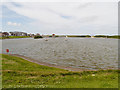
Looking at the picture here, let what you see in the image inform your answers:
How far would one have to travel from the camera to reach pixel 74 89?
809cm

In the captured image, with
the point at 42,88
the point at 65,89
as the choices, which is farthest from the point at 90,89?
the point at 42,88

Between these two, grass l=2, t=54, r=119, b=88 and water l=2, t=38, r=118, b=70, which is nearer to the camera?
grass l=2, t=54, r=119, b=88

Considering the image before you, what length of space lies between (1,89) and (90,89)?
26.9ft

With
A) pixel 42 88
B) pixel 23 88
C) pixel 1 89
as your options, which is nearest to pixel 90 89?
pixel 42 88

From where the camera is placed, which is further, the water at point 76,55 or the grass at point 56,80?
the water at point 76,55

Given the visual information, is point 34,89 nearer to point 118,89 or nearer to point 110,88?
point 110,88

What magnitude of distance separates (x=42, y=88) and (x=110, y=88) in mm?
6400

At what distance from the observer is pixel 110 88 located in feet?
27.1

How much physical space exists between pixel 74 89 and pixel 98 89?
2211mm

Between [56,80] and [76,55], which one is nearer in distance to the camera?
[56,80]

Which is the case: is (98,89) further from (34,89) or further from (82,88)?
(34,89)

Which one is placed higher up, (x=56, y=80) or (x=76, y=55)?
(x=56, y=80)

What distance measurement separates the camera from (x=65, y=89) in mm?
8125

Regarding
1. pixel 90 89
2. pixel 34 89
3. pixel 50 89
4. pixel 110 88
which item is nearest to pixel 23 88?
pixel 34 89
